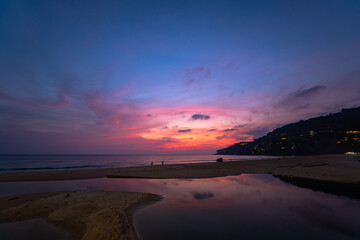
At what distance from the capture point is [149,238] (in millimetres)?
6957

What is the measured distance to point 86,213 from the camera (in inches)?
368

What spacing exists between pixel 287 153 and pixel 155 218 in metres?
196

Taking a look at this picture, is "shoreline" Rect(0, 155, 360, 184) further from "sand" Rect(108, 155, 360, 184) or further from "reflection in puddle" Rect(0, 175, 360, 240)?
"reflection in puddle" Rect(0, 175, 360, 240)

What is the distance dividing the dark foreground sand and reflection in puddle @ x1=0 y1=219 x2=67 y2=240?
1.10 ft

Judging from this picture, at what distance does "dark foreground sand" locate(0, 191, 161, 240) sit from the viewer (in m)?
6.92

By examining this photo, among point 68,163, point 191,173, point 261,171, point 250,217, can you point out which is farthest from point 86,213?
point 68,163

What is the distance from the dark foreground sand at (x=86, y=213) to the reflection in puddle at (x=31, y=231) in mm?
337

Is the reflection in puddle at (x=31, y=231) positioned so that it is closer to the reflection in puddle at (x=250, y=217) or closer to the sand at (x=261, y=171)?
the reflection in puddle at (x=250, y=217)

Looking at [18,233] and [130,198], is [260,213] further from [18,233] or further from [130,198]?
[18,233]

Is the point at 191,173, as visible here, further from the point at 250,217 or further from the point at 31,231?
the point at 31,231

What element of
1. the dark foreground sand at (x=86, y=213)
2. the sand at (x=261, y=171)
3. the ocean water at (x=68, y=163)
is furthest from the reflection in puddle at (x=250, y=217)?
the ocean water at (x=68, y=163)

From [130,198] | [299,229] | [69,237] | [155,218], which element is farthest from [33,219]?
[299,229]

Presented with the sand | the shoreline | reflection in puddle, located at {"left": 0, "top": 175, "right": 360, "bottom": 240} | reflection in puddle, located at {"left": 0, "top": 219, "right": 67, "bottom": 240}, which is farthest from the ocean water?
reflection in puddle, located at {"left": 0, "top": 175, "right": 360, "bottom": 240}

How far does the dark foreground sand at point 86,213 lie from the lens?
6916 mm
